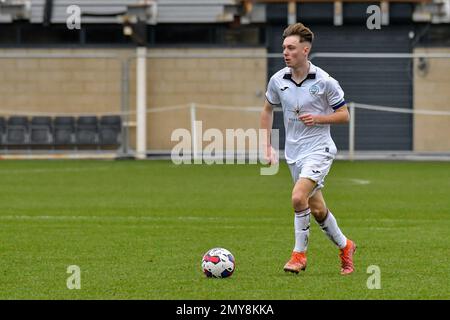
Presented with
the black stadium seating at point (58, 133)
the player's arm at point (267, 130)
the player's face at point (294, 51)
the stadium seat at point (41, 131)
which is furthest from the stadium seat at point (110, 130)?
the player's face at point (294, 51)

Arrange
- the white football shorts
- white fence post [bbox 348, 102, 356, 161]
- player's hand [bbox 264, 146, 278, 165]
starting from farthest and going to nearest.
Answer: white fence post [bbox 348, 102, 356, 161]
player's hand [bbox 264, 146, 278, 165]
the white football shorts

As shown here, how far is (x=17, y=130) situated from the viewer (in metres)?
33.3

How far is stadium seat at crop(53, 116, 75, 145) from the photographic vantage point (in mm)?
33375

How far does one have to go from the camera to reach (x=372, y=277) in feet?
30.9

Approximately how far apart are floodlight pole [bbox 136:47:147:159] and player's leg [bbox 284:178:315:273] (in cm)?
2202

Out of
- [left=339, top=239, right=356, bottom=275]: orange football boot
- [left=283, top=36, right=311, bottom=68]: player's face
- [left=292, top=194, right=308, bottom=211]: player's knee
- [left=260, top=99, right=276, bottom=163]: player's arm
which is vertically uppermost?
[left=283, top=36, right=311, bottom=68]: player's face

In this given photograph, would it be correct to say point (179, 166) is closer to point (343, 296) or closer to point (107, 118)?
point (107, 118)

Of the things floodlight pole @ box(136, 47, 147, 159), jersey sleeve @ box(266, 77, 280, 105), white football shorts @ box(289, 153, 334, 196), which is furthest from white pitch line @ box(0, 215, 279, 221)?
floodlight pole @ box(136, 47, 147, 159)

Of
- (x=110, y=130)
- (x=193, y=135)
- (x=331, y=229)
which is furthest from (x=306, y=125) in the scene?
(x=110, y=130)

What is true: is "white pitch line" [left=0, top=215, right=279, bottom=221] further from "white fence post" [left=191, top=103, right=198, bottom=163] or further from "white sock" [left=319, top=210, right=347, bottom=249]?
"white fence post" [left=191, top=103, right=198, bottom=163]

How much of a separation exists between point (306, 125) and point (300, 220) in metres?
0.82

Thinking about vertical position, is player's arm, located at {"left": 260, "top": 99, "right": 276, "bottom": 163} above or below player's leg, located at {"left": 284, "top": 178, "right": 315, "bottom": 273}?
above

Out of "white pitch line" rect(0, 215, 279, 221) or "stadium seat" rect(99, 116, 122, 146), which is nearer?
"white pitch line" rect(0, 215, 279, 221)
